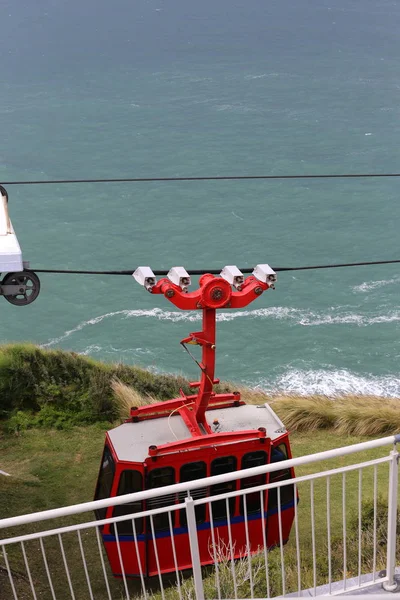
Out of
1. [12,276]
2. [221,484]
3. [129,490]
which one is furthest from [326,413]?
[12,276]

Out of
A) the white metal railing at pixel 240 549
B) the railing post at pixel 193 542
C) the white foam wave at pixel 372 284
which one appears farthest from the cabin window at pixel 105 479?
the white foam wave at pixel 372 284

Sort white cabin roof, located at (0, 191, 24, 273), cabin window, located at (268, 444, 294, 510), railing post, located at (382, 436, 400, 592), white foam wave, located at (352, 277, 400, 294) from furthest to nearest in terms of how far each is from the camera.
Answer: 1. white foam wave, located at (352, 277, 400, 294)
2. cabin window, located at (268, 444, 294, 510)
3. white cabin roof, located at (0, 191, 24, 273)
4. railing post, located at (382, 436, 400, 592)

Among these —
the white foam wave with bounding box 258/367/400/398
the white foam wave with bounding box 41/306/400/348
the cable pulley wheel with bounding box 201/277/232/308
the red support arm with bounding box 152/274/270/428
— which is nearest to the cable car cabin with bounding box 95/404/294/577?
the red support arm with bounding box 152/274/270/428

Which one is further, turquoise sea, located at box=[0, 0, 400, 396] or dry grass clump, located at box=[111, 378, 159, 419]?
turquoise sea, located at box=[0, 0, 400, 396]

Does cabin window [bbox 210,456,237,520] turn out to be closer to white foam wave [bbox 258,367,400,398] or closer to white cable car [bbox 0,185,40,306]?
white cable car [bbox 0,185,40,306]

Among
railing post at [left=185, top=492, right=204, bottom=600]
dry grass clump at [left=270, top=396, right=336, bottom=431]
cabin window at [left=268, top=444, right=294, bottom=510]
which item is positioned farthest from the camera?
dry grass clump at [left=270, top=396, right=336, bottom=431]

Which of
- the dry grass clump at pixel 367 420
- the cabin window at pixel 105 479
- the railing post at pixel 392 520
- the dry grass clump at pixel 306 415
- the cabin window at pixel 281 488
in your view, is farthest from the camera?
the dry grass clump at pixel 306 415

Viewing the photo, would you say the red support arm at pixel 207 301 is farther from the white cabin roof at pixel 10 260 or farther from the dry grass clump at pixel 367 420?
the dry grass clump at pixel 367 420

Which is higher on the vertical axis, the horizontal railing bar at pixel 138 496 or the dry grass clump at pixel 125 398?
the horizontal railing bar at pixel 138 496
